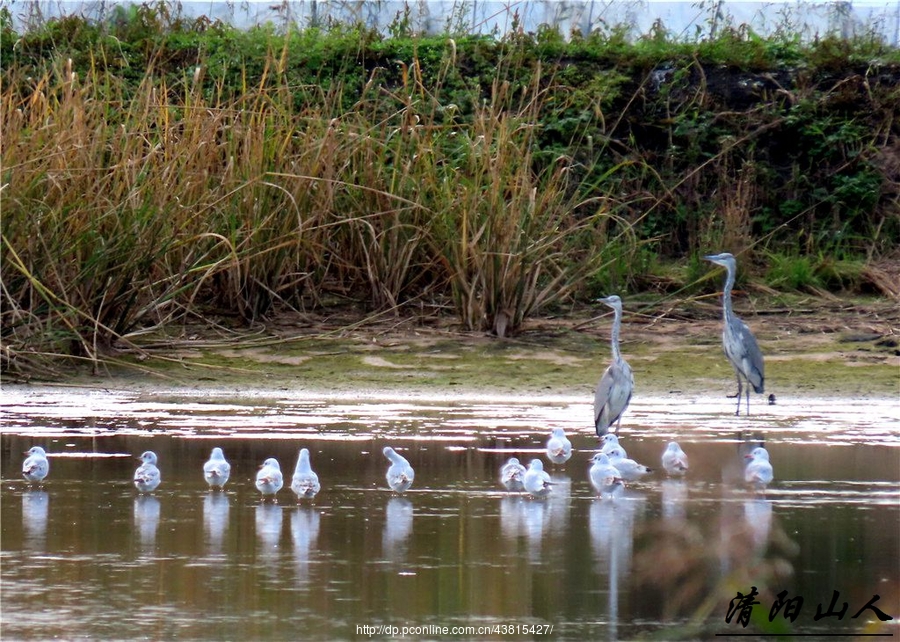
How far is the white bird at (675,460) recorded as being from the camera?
22.7 ft

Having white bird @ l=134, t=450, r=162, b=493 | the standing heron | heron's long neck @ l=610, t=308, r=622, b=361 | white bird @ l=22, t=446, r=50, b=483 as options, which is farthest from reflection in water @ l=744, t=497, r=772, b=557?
the standing heron

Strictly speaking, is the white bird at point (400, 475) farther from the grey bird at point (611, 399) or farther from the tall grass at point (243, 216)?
the tall grass at point (243, 216)

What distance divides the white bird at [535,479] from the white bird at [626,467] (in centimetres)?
44

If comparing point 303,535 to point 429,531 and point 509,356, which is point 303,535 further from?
point 509,356

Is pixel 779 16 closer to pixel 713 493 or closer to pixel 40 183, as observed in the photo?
pixel 40 183

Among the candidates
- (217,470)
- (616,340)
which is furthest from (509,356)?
(217,470)

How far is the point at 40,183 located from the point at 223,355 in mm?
1877

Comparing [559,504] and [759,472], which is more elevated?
[759,472]

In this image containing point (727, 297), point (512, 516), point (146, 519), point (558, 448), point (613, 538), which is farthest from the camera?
point (727, 297)

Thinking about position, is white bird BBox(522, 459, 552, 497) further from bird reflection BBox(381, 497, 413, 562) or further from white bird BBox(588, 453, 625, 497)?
bird reflection BBox(381, 497, 413, 562)

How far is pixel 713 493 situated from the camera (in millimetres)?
6551

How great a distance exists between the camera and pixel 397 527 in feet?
18.7

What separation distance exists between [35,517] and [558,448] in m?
2.55

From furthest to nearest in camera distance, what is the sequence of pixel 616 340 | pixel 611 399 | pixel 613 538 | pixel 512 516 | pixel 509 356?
pixel 509 356 → pixel 616 340 → pixel 611 399 → pixel 512 516 → pixel 613 538
